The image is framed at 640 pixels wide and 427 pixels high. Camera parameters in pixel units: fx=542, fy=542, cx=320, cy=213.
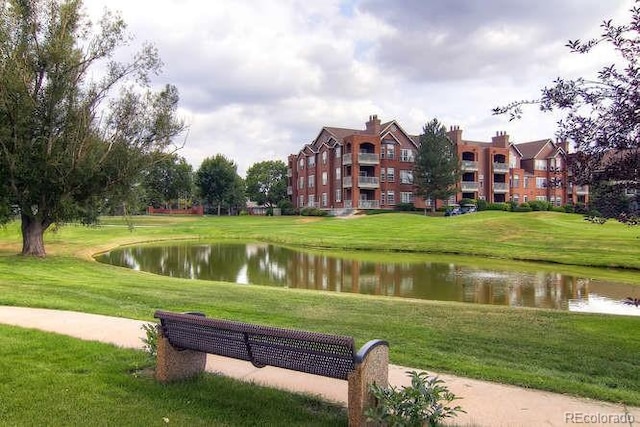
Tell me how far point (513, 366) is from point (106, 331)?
6031 mm

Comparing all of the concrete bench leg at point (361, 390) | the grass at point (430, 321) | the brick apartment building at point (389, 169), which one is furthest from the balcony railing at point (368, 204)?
the concrete bench leg at point (361, 390)

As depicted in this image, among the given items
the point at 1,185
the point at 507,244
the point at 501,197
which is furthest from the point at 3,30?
the point at 501,197

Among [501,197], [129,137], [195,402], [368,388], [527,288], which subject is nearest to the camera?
[368,388]

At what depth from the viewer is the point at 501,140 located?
256 ft

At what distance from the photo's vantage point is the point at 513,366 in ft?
23.7

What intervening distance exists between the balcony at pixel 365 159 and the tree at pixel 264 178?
1382 inches

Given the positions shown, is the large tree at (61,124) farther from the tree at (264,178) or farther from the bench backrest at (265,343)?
the tree at (264,178)

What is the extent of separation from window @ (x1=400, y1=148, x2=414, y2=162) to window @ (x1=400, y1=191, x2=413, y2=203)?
4336 millimetres

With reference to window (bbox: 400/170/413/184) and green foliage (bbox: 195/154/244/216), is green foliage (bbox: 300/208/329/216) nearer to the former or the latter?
window (bbox: 400/170/413/184)

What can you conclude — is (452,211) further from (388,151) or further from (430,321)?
(430,321)

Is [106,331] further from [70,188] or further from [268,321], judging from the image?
[70,188]

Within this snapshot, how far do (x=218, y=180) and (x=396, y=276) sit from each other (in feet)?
231

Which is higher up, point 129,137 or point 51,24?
point 51,24

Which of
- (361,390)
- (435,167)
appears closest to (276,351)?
(361,390)
